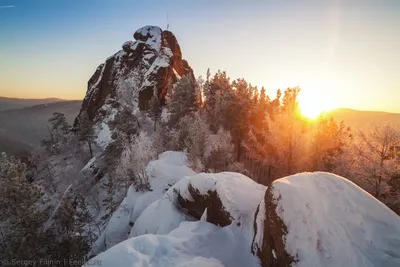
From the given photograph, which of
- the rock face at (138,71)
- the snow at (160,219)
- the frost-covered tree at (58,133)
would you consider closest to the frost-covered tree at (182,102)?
the rock face at (138,71)

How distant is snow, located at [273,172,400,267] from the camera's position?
800 cm

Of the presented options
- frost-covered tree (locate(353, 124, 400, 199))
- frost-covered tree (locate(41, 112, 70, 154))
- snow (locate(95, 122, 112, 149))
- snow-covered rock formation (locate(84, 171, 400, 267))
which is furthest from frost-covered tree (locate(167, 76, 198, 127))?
snow-covered rock formation (locate(84, 171, 400, 267))

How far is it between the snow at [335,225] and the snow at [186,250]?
284cm

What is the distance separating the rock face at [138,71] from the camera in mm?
65688

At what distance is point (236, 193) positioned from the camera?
45.8 ft

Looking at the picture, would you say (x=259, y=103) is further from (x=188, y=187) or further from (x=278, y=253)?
(x=278, y=253)

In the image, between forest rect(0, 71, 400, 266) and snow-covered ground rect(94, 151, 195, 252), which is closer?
snow-covered ground rect(94, 151, 195, 252)

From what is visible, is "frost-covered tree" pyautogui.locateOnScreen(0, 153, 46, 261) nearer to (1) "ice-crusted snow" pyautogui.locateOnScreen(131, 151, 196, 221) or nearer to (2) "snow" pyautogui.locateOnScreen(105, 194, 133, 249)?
(2) "snow" pyautogui.locateOnScreen(105, 194, 133, 249)

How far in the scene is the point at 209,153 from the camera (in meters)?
32.1

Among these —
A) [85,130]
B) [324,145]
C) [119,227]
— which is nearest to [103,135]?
[85,130]

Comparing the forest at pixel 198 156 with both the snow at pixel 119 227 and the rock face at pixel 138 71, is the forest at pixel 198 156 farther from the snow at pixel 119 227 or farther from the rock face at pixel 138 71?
the rock face at pixel 138 71

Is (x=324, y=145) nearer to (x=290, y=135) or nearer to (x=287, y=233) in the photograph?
(x=290, y=135)

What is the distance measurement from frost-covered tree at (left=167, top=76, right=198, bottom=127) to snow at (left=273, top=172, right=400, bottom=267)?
39.1m

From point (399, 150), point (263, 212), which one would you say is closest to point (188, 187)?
point (263, 212)
